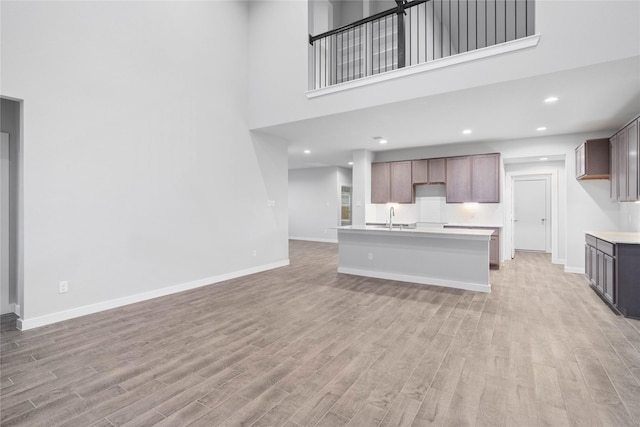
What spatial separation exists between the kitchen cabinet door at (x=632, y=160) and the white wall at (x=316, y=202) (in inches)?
288

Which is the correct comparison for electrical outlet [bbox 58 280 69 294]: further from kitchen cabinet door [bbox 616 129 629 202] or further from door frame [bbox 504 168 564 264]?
door frame [bbox 504 168 564 264]

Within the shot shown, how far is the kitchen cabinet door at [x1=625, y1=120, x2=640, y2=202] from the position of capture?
12.3ft

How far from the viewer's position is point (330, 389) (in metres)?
2.09

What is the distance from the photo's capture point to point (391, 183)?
7.52 metres

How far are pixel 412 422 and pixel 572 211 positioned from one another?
229 inches

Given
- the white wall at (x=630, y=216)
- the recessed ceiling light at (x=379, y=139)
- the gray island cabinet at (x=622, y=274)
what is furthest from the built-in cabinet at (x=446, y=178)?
the gray island cabinet at (x=622, y=274)

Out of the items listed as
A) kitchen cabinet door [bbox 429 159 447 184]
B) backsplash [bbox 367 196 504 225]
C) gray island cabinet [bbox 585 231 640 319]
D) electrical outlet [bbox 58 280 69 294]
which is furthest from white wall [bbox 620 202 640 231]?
electrical outlet [bbox 58 280 69 294]

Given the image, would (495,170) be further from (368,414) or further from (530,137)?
(368,414)

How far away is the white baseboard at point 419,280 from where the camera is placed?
4.49m

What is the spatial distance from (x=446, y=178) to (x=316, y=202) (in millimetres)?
5026

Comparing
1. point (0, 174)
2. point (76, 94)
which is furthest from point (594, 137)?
point (0, 174)

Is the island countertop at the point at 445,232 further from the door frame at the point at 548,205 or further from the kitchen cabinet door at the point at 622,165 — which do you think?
the door frame at the point at 548,205

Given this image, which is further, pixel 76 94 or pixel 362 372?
pixel 76 94

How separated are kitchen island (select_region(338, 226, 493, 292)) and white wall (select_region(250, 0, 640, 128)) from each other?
2121 mm
